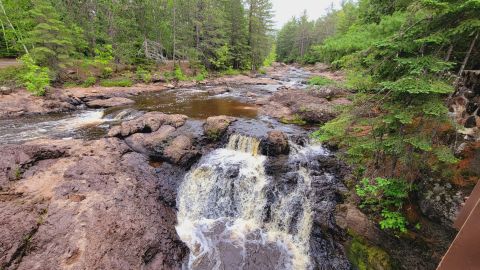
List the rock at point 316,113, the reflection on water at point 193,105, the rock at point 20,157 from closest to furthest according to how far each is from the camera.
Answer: the rock at point 20,157 → the rock at point 316,113 → the reflection on water at point 193,105

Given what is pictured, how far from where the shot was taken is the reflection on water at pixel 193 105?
49.2 ft

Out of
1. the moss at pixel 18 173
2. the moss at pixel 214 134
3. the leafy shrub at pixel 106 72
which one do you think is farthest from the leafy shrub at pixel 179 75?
the moss at pixel 18 173

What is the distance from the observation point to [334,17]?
202ft

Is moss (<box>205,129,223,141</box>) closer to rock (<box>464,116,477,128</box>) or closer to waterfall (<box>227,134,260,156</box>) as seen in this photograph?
waterfall (<box>227,134,260,156</box>)

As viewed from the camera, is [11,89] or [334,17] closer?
[11,89]

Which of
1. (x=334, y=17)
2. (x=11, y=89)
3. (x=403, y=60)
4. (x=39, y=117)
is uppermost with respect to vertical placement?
(x=334, y=17)

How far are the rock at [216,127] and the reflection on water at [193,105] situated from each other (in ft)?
7.64

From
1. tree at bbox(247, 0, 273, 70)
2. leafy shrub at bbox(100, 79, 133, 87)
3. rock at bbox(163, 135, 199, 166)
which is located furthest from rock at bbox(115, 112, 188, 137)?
tree at bbox(247, 0, 273, 70)

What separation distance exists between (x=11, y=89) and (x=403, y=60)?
22.3 m

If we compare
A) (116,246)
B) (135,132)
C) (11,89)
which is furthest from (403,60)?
(11,89)

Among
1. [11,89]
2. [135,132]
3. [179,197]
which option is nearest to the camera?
[179,197]

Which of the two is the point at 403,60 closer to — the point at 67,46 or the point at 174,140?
the point at 174,140

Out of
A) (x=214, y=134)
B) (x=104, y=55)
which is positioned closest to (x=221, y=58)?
(x=104, y=55)

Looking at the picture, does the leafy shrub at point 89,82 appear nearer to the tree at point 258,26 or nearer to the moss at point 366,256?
the tree at point 258,26
